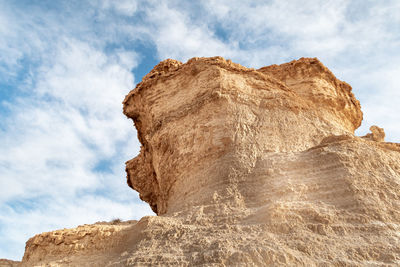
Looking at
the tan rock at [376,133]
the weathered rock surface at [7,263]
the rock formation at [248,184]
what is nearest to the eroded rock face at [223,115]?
the rock formation at [248,184]

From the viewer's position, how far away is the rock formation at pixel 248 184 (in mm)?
6664

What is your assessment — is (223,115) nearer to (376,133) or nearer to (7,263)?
(376,133)

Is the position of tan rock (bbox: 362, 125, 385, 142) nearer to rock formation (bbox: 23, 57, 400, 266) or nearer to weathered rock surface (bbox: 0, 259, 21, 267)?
rock formation (bbox: 23, 57, 400, 266)

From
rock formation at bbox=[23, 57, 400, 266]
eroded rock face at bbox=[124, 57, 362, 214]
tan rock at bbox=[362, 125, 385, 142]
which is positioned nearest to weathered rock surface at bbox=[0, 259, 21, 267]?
rock formation at bbox=[23, 57, 400, 266]

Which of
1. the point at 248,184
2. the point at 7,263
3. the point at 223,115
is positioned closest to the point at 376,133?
the point at 223,115

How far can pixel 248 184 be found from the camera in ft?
28.6

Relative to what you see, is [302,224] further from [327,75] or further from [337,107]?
[327,75]

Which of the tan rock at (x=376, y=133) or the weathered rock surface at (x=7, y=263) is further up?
the tan rock at (x=376, y=133)

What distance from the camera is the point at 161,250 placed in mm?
7301

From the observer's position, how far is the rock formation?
6.66 meters

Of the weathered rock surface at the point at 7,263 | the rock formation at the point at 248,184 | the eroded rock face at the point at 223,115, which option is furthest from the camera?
the weathered rock surface at the point at 7,263

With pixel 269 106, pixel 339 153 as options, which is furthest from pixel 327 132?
pixel 339 153

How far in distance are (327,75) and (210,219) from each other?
9.37m

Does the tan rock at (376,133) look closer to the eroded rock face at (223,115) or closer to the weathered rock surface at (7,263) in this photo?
the eroded rock face at (223,115)
